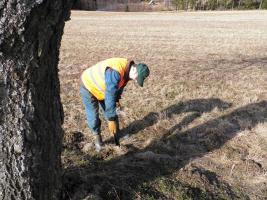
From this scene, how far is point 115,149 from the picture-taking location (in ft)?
17.9

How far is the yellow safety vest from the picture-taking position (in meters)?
4.88

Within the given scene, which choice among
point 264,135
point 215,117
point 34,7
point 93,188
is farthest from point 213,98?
point 34,7

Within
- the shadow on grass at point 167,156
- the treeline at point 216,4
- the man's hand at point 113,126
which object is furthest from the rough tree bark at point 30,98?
the treeline at point 216,4

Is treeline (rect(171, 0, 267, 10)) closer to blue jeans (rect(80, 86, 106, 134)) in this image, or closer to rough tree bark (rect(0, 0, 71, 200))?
blue jeans (rect(80, 86, 106, 134))

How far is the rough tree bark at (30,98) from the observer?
2506 millimetres

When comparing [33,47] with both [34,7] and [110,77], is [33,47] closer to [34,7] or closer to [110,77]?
[34,7]

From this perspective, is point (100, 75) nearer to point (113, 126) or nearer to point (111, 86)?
point (111, 86)

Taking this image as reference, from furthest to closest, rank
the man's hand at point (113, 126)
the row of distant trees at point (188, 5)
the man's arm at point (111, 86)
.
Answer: the row of distant trees at point (188, 5)
the man's hand at point (113, 126)
the man's arm at point (111, 86)

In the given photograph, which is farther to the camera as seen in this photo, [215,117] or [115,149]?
[215,117]

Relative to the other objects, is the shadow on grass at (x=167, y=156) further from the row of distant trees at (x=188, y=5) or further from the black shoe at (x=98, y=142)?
the row of distant trees at (x=188, y=5)

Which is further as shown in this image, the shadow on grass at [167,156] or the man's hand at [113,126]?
the man's hand at [113,126]

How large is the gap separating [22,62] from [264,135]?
4197 millimetres

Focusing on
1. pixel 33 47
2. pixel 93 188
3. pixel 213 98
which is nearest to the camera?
pixel 33 47

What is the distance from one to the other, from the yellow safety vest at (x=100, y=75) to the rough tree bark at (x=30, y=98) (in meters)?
1.70
